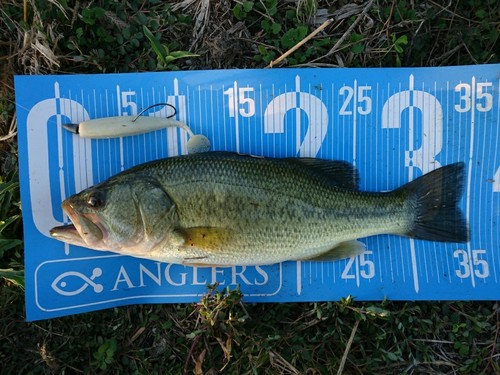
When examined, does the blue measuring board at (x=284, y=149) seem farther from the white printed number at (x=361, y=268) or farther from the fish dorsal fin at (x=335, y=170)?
the fish dorsal fin at (x=335, y=170)

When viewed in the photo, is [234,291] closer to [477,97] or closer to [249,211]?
[249,211]

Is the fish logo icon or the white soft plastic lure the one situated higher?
the white soft plastic lure

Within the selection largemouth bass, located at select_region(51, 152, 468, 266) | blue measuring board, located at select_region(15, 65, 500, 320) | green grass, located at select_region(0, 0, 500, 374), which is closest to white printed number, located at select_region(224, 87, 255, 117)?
blue measuring board, located at select_region(15, 65, 500, 320)

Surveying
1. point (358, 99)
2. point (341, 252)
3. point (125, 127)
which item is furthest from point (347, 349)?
point (125, 127)

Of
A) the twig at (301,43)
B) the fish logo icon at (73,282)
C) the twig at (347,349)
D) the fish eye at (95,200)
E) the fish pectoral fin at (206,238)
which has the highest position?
the twig at (301,43)

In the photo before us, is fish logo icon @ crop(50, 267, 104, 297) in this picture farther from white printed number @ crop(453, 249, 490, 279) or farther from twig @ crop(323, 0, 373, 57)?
white printed number @ crop(453, 249, 490, 279)

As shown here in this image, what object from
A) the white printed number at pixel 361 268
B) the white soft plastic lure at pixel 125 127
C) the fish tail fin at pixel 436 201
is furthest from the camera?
the white printed number at pixel 361 268

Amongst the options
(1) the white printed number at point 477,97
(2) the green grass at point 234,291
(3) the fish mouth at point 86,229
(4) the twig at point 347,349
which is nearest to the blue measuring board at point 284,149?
(1) the white printed number at point 477,97

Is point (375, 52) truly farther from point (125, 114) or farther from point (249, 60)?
point (125, 114)
